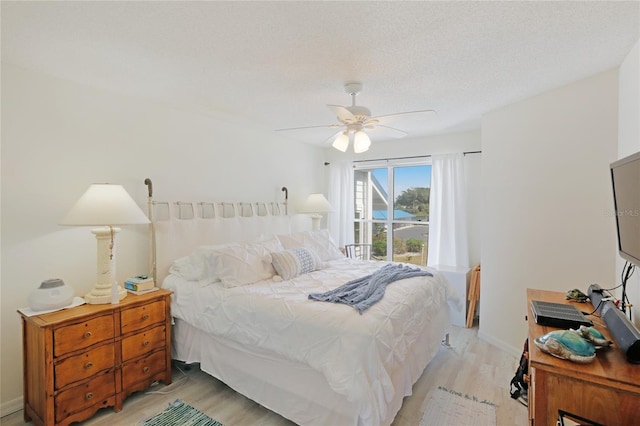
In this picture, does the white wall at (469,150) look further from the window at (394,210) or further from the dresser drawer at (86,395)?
the dresser drawer at (86,395)

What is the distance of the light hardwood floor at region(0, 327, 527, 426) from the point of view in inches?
84.9

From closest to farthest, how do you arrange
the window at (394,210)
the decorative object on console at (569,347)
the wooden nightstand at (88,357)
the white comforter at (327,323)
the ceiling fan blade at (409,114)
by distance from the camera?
the decorative object on console at (569,347) < the white comforter at (327,323) < the wooden nightstand at (88,357) < the ceiling fan blade at (409,114) < the window at (394,210)

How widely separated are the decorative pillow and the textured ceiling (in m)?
1.49

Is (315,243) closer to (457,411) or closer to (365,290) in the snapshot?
A: (365,290)

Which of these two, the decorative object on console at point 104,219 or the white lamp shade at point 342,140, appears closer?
the decorative object on console at point 104,219

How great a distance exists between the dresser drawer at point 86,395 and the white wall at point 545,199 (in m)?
3.53

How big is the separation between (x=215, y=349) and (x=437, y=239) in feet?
10.5

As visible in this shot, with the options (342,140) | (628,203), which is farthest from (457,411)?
(342,140)

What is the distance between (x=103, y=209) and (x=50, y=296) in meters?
0.66

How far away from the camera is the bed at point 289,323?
180 centimetres

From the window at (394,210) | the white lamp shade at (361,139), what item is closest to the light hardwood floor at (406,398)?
the window at (394,210)

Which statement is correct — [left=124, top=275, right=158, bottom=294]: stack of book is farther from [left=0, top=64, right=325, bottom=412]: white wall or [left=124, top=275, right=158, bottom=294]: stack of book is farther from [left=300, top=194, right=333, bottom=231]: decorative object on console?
[left=300, top=194, right=333, bottom=231]: decorative object on console

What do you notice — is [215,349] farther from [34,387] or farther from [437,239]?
[437,239]

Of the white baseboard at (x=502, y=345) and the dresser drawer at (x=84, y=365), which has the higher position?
the dresser drawer at (x=84, y=365)
